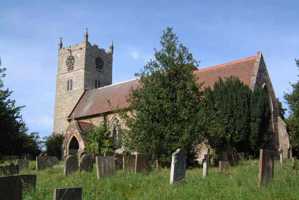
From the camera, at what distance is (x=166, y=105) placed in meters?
18.9

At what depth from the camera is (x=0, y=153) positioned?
80.8ft

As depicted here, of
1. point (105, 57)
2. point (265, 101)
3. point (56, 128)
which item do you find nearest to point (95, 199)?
point (265, 101)

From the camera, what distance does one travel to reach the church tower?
47.9 m

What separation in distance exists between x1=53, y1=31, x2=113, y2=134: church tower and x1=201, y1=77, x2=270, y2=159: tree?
23701 mm

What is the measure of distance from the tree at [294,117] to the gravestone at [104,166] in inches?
699

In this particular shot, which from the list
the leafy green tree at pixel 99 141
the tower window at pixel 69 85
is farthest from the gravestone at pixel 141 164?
the tower window at pixel 69 85

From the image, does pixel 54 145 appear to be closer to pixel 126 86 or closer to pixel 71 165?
pixel 126 86

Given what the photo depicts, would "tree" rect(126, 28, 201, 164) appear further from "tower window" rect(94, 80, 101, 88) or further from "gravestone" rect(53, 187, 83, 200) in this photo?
"tower window" rect(94, 80, 101, 88)

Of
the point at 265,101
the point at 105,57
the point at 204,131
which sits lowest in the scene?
the point at 204,131

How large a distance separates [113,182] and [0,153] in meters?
16.6

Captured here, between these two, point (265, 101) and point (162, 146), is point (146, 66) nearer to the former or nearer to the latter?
point (162, 146)

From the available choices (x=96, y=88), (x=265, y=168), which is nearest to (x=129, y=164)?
(x=265, y=168)

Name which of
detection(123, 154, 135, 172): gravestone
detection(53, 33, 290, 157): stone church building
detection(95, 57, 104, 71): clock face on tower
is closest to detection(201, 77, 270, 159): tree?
detection(53, 33, 290, 157): stone church building

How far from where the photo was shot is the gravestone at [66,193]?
5358 millimetres
